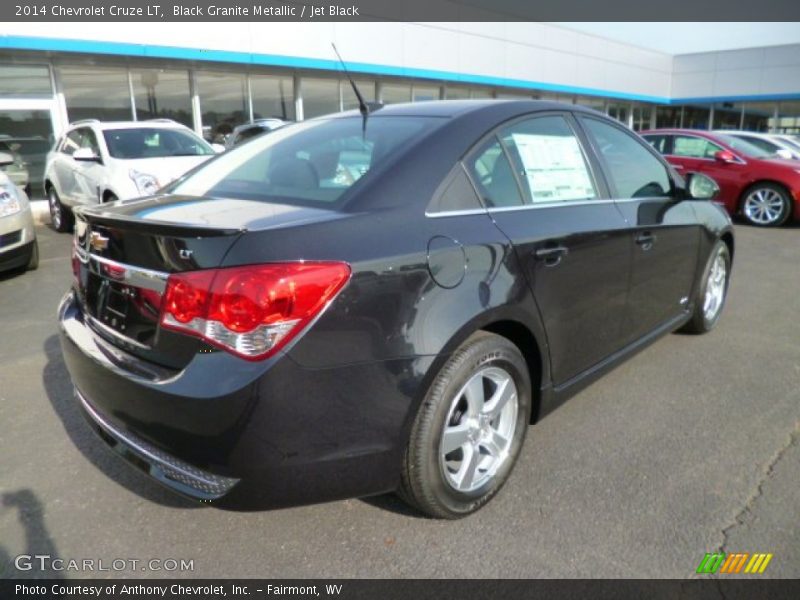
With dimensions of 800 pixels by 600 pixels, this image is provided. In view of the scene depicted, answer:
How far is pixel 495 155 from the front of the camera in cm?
260

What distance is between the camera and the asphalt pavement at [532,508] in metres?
2.17

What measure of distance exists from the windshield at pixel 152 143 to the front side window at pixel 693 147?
25.9 feet

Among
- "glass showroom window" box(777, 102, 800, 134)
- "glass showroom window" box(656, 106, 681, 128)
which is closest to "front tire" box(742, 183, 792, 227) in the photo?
"glass showroom window" box(777, 102, 800, 134)

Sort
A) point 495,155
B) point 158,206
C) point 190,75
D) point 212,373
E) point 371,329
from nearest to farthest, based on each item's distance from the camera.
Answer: point 212,373 < point 371,329 < point 158,206 < point 495,155 < point 190,75

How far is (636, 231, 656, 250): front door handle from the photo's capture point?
3.22 metres

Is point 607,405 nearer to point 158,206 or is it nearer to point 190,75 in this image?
point 158,206

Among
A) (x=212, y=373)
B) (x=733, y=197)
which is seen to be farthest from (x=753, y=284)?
(x=212, y=373)

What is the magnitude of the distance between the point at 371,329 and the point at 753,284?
18.6 feet

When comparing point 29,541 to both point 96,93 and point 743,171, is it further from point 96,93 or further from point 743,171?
point 96,93

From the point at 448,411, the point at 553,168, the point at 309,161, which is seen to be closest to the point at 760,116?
the point at 553,168

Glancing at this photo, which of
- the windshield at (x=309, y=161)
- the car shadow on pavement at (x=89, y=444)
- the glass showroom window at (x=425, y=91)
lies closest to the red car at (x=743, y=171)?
the windshield at (x=309, y=161)

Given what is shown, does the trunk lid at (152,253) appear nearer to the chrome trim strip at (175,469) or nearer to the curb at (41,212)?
the chrome trim strip at (175,469)

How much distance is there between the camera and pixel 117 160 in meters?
7.72

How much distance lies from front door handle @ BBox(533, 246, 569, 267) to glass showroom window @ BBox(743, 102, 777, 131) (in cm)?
3629
